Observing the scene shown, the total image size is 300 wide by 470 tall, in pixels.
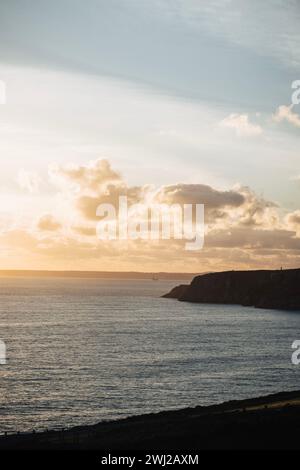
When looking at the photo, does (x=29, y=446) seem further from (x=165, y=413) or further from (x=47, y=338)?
(x=47, y=338)

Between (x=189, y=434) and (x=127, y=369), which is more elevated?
(x=189, y=434)

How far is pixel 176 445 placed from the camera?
46.3 m

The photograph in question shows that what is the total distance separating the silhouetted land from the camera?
4631 centimetres

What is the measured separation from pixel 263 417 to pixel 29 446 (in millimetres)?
20611

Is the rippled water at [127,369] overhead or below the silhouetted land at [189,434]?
below

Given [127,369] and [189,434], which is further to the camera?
[127,369]

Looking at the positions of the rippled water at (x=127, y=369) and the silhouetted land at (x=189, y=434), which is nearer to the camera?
the silhouetted land at (x=189, y=434)

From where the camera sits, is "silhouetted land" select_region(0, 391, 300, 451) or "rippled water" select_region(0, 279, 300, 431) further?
"rippled water" select_region(0, 279, 300, 431)

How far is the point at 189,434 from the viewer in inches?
1911

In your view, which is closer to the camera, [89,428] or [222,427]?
[222,427]

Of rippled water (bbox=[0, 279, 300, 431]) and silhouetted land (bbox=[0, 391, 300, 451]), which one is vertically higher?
silhouetted land (bbox=[0, 391, 300, 451])

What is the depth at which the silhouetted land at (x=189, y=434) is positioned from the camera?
46312 mm
